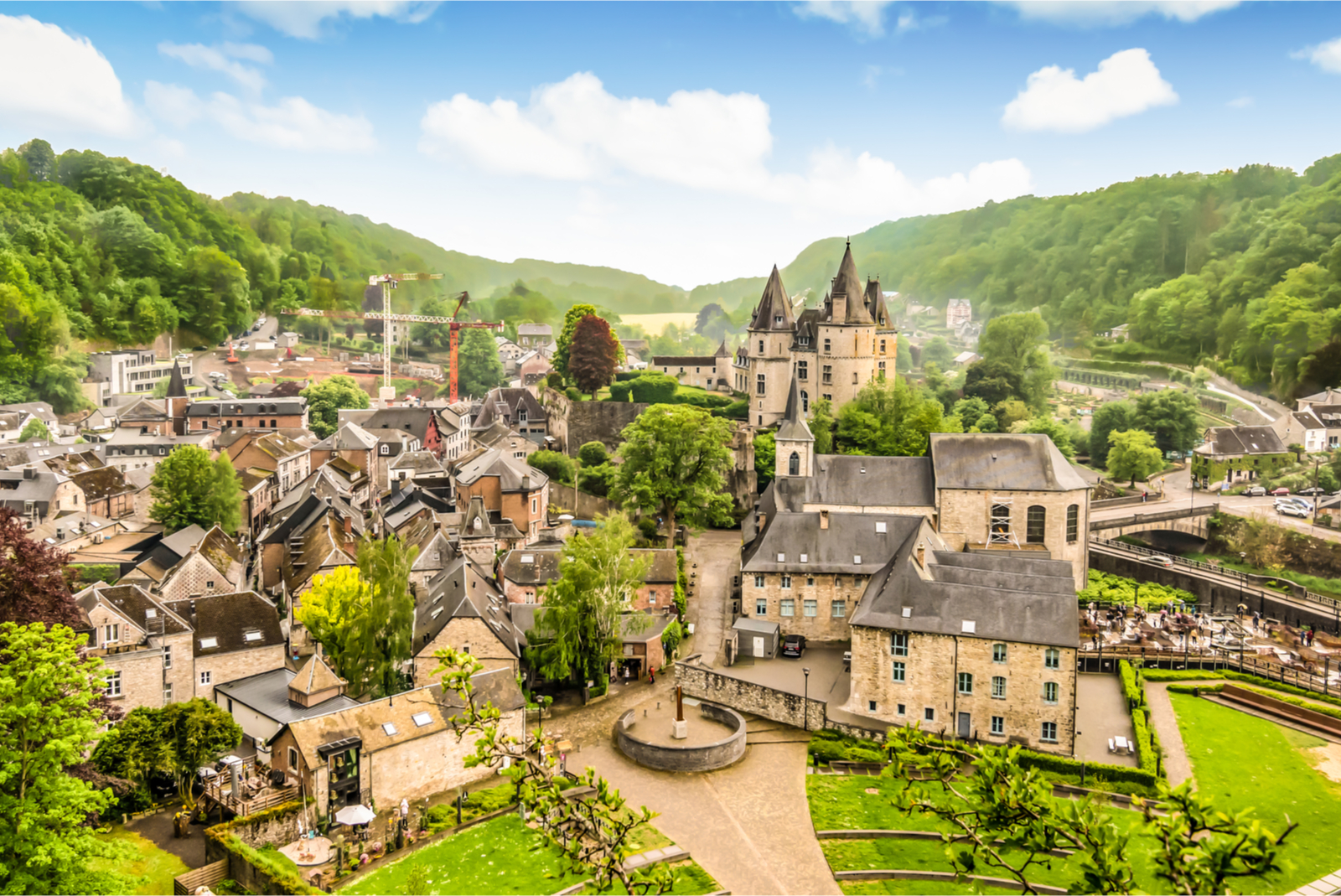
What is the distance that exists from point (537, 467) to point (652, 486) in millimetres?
13034

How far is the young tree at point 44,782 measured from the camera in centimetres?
1722

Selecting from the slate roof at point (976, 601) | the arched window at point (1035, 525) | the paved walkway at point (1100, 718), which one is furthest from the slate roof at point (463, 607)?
the arched window at point (1035, 525)

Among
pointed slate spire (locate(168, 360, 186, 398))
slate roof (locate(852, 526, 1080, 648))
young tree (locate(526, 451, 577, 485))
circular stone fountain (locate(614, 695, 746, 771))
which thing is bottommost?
circular stone fountain (locate(614, 695, 746, 771))

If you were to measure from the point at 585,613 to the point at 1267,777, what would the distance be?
20861mm

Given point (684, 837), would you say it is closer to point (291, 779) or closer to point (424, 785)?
point (424, 785)

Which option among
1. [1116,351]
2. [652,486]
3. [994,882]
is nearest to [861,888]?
[994,882]

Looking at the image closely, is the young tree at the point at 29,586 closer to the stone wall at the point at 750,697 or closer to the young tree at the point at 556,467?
the stone wall at the point at 750,697

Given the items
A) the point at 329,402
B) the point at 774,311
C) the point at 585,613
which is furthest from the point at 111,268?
the point at 585,613

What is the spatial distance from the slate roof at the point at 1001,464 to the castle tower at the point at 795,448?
5.32m

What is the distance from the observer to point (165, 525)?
1822 inches

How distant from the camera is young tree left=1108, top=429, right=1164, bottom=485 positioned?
6412 centimetres

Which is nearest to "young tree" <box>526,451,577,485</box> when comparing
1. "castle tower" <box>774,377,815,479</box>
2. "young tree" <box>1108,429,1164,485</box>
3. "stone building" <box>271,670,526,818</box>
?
"castle tower" <box>774,377,815,479</box>

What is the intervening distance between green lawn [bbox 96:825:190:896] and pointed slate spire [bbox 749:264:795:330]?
4263 cm

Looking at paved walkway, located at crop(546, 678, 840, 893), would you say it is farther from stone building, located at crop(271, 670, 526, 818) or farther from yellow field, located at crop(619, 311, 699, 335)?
yellow field, located at crop(619, 311, 699, 335)
